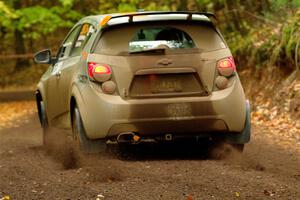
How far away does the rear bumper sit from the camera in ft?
27.5

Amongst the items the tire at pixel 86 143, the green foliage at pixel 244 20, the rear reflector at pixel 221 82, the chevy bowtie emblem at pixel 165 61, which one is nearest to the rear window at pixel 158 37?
the chevy bowtie emblem at pixel 165 61

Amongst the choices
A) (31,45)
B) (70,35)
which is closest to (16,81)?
(31,45)

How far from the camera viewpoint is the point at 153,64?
27.8 ft

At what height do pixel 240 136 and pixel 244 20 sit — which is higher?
pixel 240 136

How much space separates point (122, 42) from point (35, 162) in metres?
1.88

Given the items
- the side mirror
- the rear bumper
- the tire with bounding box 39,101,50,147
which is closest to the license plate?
the rear bumper

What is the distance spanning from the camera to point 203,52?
863 centimetres

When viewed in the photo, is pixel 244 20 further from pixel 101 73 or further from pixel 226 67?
pixel 101 73

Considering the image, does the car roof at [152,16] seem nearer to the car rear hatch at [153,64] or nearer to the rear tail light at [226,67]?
the car rear hatch at [153,64]

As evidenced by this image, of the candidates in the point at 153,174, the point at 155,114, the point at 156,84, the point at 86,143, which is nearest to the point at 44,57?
the point at 86,143

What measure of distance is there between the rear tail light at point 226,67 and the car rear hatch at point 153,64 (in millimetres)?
76

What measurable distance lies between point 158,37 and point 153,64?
2.03 ft

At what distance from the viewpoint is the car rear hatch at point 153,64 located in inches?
332

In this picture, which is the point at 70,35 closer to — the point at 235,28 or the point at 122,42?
the point at 122,42
